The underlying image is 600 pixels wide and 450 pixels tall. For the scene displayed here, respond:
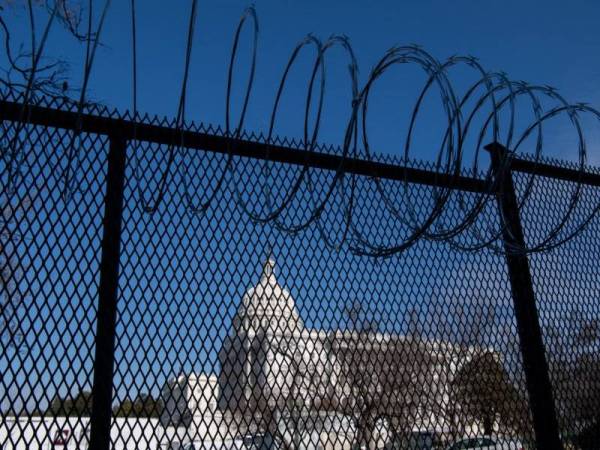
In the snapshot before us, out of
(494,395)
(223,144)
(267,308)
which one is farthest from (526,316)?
(223,144)

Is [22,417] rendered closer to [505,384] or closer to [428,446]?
[428,446]

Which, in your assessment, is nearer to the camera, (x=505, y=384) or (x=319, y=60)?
(x=319, y=60)

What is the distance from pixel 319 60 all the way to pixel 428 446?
130 inches

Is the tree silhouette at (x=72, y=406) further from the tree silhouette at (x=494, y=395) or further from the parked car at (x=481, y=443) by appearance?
the tree silhouette at (x=494, y=395)

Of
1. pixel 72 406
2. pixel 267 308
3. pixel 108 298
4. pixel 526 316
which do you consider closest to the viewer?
pixel 72 406

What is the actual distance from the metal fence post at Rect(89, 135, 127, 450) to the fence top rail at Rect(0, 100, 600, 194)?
14 cm

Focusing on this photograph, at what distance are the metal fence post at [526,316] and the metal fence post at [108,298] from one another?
304 cm

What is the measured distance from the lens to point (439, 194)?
16.8 feet

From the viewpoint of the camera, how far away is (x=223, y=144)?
4301 millimetres

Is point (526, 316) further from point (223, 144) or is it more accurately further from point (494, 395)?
point (223, 144)

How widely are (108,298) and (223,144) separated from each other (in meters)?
1.50

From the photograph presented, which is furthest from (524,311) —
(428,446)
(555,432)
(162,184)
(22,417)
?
(22,417)

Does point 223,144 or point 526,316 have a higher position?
point 223,144

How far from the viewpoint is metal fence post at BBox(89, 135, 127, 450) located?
3.29 metres
